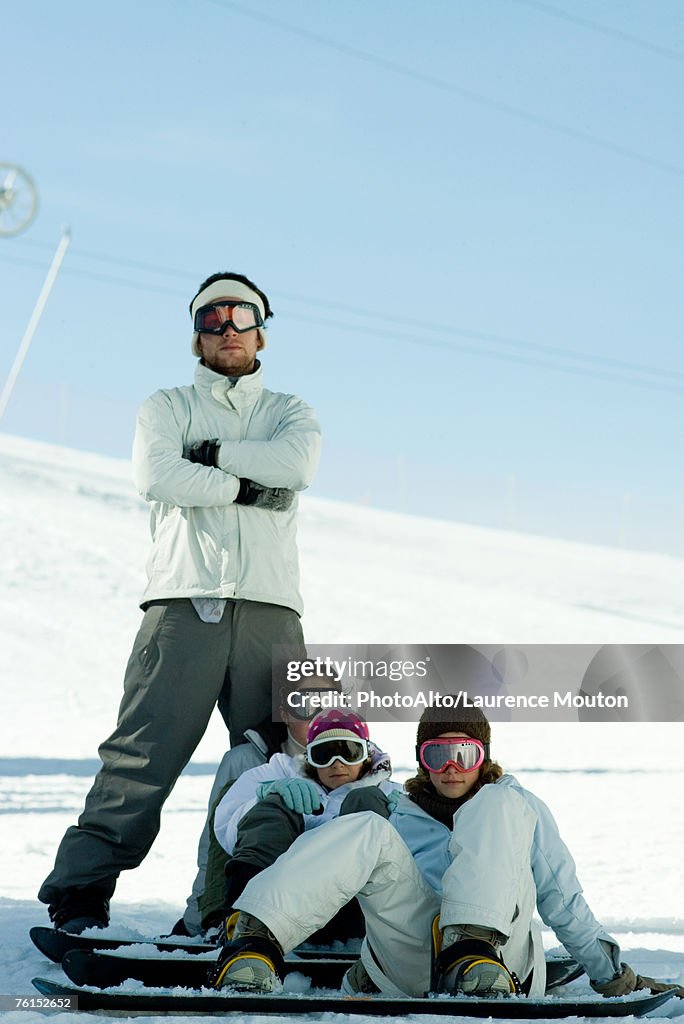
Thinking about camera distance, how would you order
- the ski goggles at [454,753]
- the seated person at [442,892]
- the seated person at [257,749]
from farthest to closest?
the seated person at [257,749], the ski goggles at [454,753], the seated person at [442,892]

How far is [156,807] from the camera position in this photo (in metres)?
3.76

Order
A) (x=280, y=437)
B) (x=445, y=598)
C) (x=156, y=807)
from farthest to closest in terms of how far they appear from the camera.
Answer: (x=445, y=598) → (x=280, y=437) → (x=156, y=807)

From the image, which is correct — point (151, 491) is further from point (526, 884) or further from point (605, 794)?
point (605, 794)

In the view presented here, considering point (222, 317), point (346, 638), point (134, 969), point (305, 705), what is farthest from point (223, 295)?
point (346, 638)

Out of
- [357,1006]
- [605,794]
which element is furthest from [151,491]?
[605,794]

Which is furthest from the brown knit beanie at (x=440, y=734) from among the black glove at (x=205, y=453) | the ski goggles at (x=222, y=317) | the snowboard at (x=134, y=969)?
the ski goggles at (x=222, y=317)

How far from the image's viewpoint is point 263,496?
13.0ft

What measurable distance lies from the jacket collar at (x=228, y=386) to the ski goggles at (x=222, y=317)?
0.13 metres

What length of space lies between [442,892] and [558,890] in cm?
29

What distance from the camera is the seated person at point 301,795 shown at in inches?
124

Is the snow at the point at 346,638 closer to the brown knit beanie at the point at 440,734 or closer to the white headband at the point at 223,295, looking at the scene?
the brown knit beanie at the point at 440,734

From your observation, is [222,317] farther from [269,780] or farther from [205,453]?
[269,780]

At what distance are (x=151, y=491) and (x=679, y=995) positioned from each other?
2.00m

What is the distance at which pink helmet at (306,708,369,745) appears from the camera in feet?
11.5
